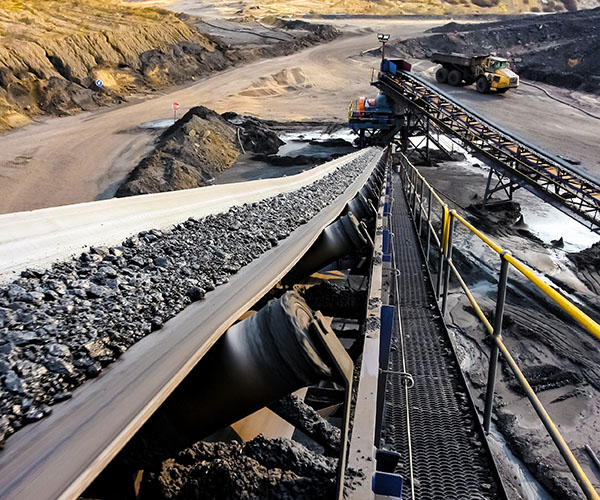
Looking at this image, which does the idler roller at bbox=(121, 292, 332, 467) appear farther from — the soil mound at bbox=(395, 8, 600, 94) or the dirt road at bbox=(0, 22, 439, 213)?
the soil mound at bbox=(395, 8, 600, 94)

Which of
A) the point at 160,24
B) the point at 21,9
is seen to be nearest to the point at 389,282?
the point at 21,9

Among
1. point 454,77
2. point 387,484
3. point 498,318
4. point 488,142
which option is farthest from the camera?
point 454,77

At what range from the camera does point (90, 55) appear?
30578mm

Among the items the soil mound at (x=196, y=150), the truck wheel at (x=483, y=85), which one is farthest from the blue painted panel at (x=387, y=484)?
the truck wheel at (x=483, y=85)

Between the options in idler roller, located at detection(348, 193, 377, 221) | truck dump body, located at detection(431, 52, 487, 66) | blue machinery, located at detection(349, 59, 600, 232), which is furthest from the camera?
truck dump body, located at detection(431, 52, 487, 66)

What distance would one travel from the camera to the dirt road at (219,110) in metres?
17.3

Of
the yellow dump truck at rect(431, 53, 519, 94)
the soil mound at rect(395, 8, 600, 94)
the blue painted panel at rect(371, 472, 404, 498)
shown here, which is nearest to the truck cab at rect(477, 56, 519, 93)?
the yellow dump truck at rect(431, 53, 519, 94)

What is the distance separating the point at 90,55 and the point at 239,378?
33.6 meters

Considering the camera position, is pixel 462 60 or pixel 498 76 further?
pixel 462 60

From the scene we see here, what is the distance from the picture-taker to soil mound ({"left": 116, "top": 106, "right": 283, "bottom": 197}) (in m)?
16.3

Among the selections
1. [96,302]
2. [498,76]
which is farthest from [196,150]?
[96,302]

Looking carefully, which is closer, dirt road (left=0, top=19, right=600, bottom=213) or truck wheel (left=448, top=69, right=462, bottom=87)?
dirt road (left=0, top=19, right=600, bottom=213)

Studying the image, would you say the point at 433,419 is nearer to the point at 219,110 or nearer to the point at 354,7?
the point at 219,110

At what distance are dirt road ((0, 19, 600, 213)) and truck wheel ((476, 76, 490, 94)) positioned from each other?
65cm
